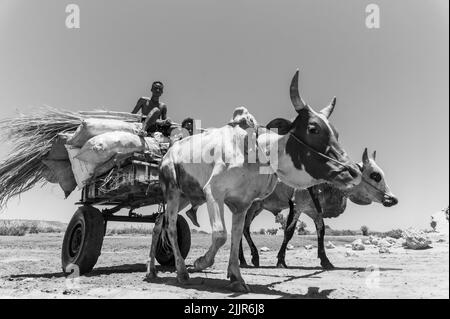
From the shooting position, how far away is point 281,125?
4.68 meters

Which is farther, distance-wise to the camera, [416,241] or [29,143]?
[416,241]

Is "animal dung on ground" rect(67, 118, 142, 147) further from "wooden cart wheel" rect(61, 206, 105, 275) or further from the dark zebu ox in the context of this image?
the dark zebu ox

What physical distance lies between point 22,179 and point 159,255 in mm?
2730

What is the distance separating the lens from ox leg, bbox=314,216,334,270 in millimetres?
7503

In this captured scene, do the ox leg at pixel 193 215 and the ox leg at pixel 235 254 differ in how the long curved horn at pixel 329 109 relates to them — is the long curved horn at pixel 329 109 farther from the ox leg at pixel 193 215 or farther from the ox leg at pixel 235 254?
the ox leg at pixel 193 215

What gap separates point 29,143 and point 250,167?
3.94 metres

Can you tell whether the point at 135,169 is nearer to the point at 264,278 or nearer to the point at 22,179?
the point at 22,179

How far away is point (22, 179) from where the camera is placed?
6.62 meters

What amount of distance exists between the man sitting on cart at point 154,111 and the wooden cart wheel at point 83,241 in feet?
5.17

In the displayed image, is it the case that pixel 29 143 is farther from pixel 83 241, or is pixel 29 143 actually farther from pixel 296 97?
pixel 296 97

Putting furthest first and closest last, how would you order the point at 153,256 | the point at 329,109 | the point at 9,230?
the point at 9,230 < the point at 153,256 < the point at 329,109

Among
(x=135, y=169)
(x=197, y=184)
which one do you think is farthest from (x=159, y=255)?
(x=197, y=184)

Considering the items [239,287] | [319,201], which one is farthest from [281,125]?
[319,201]
